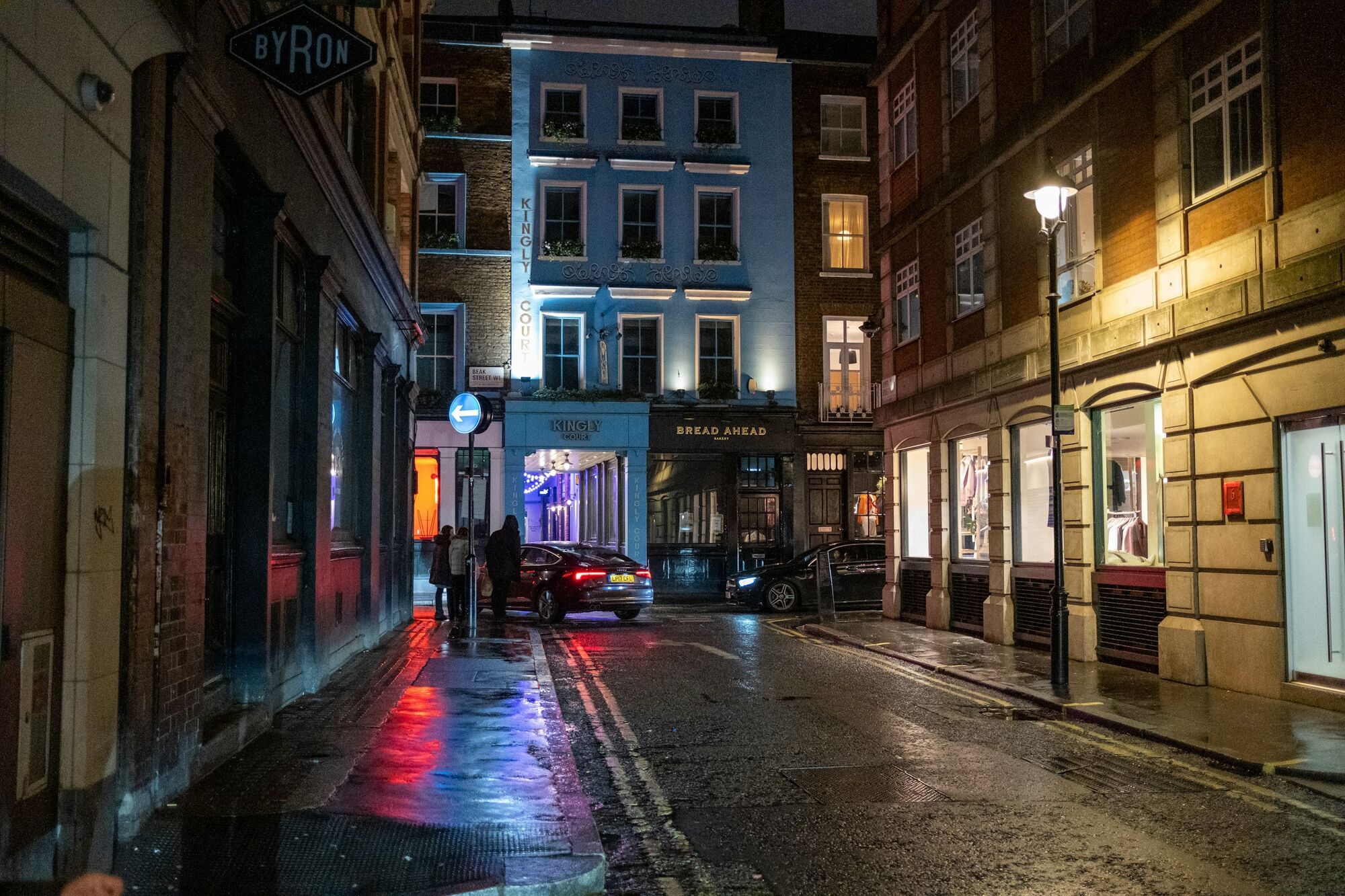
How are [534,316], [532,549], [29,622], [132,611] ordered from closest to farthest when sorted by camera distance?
[29,622], [132,611], [532,549], [534,316]

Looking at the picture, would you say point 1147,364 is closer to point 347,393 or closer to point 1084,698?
point 1084,698

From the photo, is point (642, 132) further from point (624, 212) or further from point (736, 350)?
point (736, 350)

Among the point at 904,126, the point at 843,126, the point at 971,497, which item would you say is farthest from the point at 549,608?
the point at 843,126

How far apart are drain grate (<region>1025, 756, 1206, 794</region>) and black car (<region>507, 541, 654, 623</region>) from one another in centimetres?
1384

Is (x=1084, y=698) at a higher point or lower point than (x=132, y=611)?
lower

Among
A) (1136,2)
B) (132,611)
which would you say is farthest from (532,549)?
(132,611)

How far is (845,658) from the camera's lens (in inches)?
640

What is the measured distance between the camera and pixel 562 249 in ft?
103

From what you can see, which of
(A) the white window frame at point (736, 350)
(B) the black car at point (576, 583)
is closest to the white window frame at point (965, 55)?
(B) the black car at point (576, 583)

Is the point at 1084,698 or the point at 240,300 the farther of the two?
the point at 1084,698

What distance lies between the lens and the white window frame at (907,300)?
2194 centimetres

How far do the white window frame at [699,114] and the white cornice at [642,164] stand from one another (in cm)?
105

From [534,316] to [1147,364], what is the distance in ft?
65.1

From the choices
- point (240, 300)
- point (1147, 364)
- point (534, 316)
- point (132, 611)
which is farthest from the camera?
point (534, 316)
